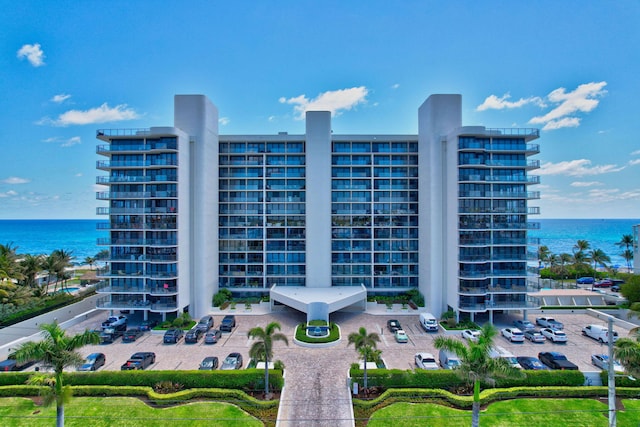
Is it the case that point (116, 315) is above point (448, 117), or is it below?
below

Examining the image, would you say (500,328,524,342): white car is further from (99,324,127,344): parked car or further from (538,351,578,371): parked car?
(99,324,127,344): parked car

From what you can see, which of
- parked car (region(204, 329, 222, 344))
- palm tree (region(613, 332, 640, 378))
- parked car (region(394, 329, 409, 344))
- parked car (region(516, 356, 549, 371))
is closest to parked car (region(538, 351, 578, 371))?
parked car (region(516, 356, 549, 371))

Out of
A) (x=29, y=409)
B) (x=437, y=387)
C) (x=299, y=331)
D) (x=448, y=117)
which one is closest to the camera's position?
(x=29, y=409)

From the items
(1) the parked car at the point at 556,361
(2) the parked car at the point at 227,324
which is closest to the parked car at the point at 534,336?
(1) the parked car at the point at 556,361

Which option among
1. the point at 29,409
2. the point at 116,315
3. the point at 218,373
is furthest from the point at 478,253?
the point at 116,315

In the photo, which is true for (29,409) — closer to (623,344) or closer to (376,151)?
(623,344)

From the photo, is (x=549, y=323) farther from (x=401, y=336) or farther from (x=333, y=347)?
(x=333, y=347)
